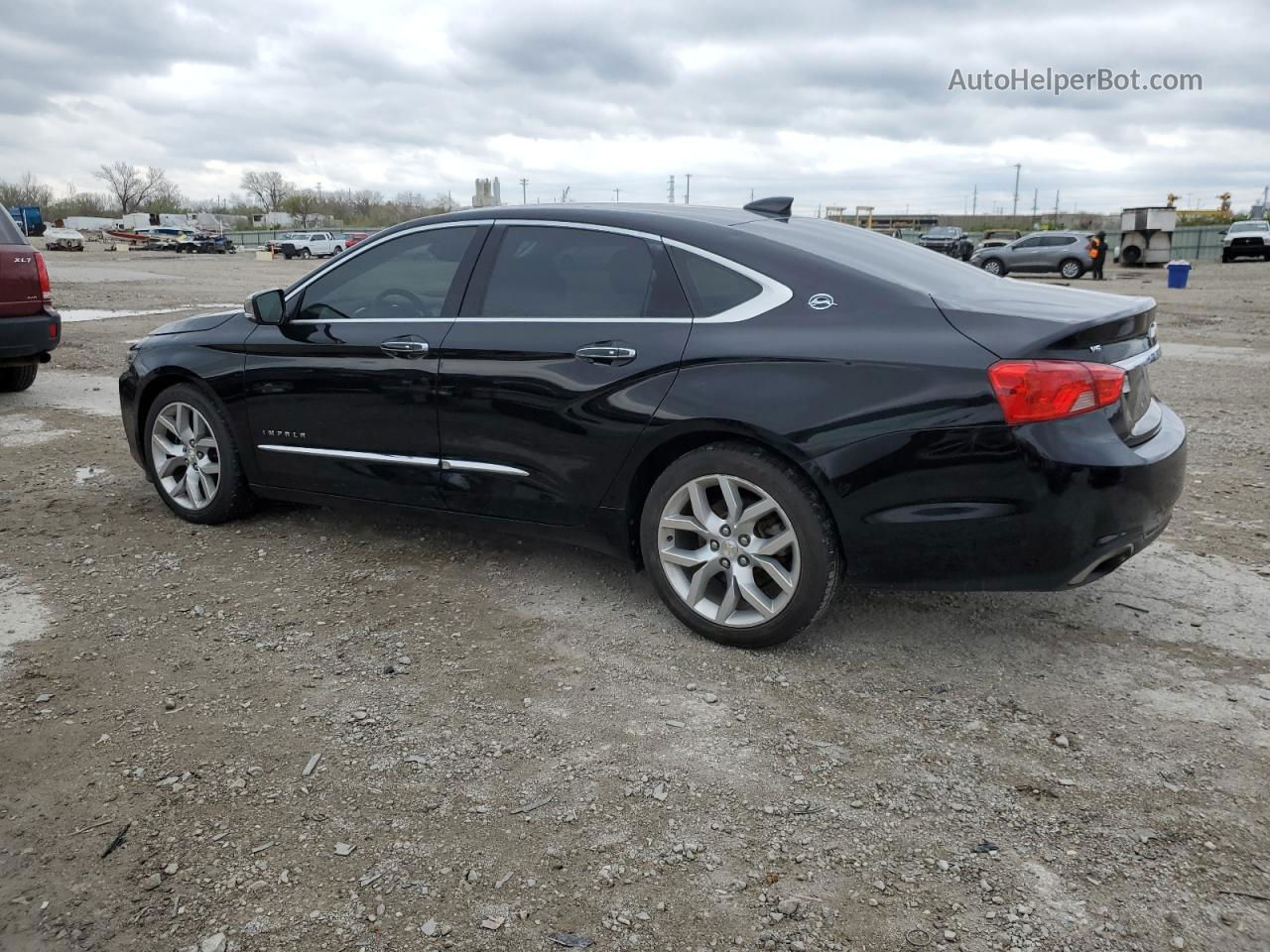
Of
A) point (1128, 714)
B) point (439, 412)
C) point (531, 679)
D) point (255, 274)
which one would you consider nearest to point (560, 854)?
point (531, 679)

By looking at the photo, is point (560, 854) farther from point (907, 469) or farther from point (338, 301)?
point (338, 301)

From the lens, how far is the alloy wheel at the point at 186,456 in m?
5.12

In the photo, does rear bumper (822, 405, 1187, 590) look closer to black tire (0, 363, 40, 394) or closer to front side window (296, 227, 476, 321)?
front side window (296, 227, 476, 321)

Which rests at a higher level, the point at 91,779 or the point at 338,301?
the point at 338,301

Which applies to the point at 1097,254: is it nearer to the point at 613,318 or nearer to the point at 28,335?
the point at 28,335

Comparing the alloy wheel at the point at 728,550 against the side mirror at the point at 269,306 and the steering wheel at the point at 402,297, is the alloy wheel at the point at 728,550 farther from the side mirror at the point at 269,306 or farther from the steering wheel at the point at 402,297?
the side mirror at the point at 269,306

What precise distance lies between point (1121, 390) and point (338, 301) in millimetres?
3318

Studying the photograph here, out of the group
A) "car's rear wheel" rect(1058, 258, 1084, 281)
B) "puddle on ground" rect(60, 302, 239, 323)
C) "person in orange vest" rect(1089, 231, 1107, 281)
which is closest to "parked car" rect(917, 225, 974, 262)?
"car's rear wheel" rect(1058, 258, 1084, 281)

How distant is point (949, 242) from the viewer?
140ft

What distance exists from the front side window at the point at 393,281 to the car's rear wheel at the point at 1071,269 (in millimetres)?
30349

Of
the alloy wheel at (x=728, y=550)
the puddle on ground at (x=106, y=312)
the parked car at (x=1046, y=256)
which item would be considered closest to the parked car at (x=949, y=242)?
the parked car at (x=1046, y=256)

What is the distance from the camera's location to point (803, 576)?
3484 mm

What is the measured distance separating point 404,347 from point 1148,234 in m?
36.9

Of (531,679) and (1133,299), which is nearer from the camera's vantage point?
(531,679)
